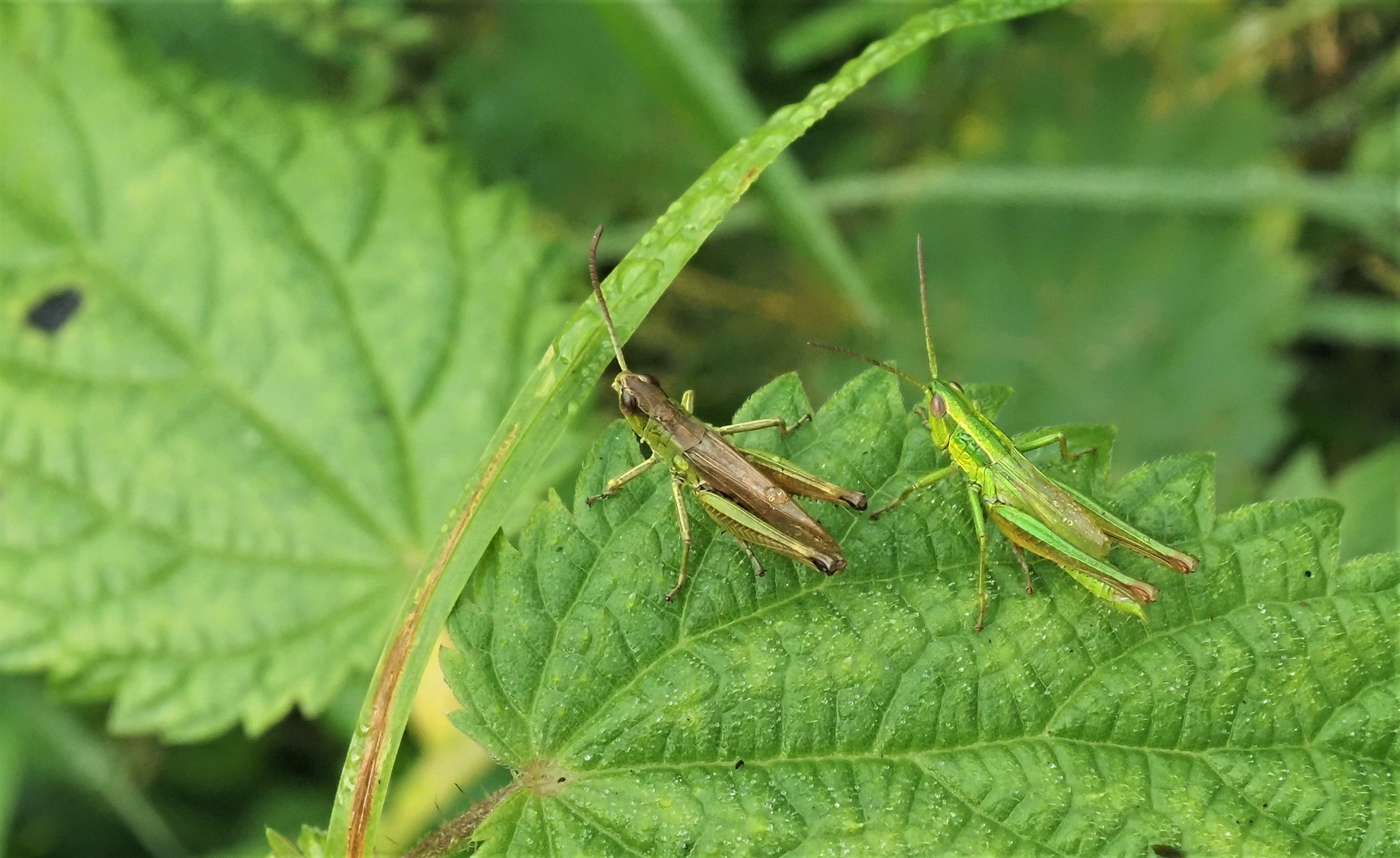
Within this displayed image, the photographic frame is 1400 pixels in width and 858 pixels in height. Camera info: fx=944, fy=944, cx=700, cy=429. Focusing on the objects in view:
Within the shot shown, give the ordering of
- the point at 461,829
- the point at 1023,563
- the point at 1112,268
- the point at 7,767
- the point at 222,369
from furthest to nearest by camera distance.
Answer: the point at 1112,268 → the point at 7,767 → the point at 222,369 → the point at 1023,563 → the point at 461,829

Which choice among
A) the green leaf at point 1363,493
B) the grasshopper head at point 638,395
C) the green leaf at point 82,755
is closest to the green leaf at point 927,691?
the grasshopper head at point 638,395

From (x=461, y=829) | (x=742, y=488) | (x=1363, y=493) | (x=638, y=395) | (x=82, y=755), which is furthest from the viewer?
(x=82, y=755)

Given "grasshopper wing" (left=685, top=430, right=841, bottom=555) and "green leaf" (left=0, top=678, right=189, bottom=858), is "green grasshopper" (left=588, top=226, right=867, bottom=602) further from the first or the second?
"green leaf" (left=0, top=678, right=189, bottom=858)

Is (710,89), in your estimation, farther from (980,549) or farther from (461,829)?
(461,829)

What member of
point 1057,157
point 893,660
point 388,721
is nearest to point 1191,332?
point 1057,157

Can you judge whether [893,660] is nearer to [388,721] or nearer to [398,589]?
[388,721]

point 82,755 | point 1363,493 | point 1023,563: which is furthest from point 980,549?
point 82,755

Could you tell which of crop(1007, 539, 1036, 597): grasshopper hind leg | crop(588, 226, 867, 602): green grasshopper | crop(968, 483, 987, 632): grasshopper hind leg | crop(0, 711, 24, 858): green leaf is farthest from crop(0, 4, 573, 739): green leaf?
crop(1007, 539, 1036, 597): grasshopper hind leg
